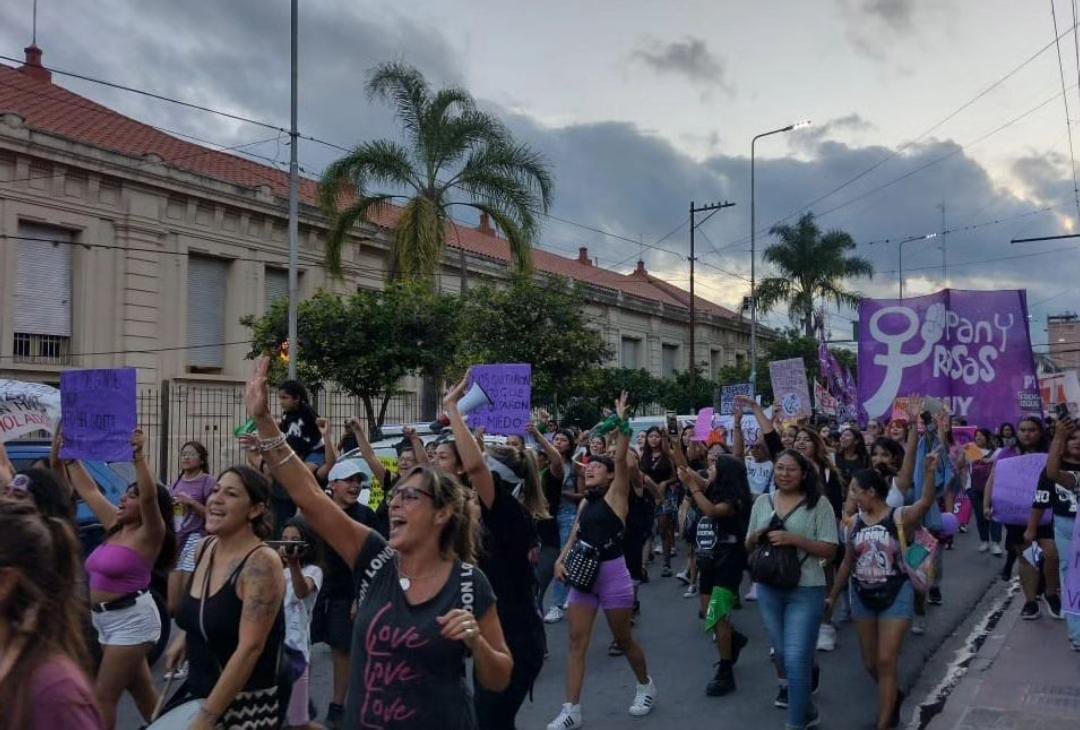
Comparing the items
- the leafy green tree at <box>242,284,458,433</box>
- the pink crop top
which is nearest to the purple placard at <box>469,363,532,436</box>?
the pink crop top

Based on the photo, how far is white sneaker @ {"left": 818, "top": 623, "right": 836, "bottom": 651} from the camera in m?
8.19

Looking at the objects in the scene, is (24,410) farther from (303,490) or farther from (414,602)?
(414,602)

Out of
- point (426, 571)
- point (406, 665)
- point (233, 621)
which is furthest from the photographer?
point (233, 621)

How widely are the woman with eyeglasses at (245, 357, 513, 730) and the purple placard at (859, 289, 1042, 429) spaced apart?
7570 millimetres

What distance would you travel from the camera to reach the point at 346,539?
10.5ft

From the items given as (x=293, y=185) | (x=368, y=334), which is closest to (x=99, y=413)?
(x=293, y=185)

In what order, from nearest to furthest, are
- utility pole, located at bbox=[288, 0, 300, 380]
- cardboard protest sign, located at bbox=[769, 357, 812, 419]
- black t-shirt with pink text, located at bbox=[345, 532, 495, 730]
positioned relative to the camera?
black t-shirt with pink text, located at bbox=[345, 532, 495, 730] → cardboard protest sign, located at bbox=[769, 357, 812, 419] → utility pole, located at bbox=[288, 0, 300, 380]

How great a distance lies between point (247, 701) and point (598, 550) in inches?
127

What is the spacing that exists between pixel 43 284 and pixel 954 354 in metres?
16.5

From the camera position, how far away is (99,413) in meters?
7.39

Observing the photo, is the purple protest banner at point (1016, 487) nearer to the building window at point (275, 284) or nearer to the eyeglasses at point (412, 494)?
the eyeglasses at point (412, 494)

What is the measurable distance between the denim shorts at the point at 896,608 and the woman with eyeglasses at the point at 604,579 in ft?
4.48

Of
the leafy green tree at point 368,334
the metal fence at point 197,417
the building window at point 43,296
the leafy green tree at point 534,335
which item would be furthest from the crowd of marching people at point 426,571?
the leafy green tree at point 534,335

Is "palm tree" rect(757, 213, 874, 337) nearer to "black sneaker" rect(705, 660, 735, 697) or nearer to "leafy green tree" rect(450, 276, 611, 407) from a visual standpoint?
"leafy green tree" rect(450, 276, 611, 407)
